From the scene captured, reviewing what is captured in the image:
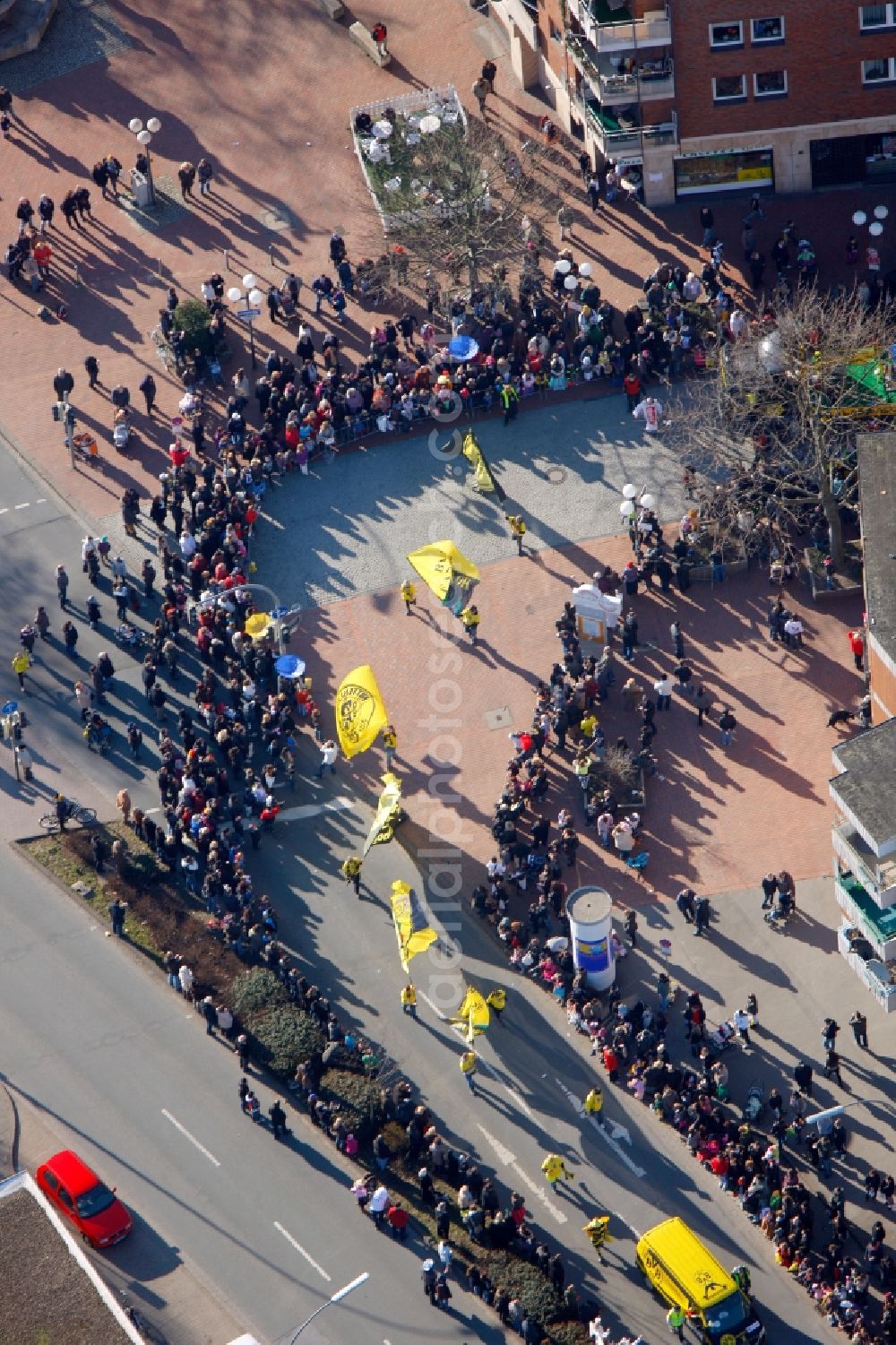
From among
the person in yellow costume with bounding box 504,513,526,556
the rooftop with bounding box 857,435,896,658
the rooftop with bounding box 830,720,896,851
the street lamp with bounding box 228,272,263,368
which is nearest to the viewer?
the rooftop with bounding box 830,720,896,851

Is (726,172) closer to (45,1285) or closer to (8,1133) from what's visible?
(8,1133)

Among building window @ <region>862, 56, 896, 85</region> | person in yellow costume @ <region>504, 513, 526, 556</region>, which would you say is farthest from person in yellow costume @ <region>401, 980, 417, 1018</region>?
building window @ <region>862, 56, 896, 85</region>

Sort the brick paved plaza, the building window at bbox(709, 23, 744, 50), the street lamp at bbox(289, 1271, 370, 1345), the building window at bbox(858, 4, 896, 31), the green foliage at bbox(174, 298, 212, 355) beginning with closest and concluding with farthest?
the street lamp at bbox(289, 1271, 370, 1345) < the building window at bbox(858, 4, 896, 31) < the building window at bbox(709, 23, 744, 50) < the green foliage at bbox(174, 298, 212, 355) < the brick paved plaza

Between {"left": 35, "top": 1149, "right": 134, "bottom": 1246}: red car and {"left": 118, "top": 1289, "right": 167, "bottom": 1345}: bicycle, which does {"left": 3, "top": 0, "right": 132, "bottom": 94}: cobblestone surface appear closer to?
{"left": 35, "top": 1149, "right": 134, "bottom": 1246}: red car

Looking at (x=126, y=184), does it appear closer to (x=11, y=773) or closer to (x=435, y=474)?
(x=435, y=474)

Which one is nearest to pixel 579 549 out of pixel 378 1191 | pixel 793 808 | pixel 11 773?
pixel 793 808

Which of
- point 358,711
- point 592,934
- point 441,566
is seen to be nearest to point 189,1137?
point 592,934

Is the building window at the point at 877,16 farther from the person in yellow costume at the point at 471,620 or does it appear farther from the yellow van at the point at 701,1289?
the yellow van at the point at 701,1289
